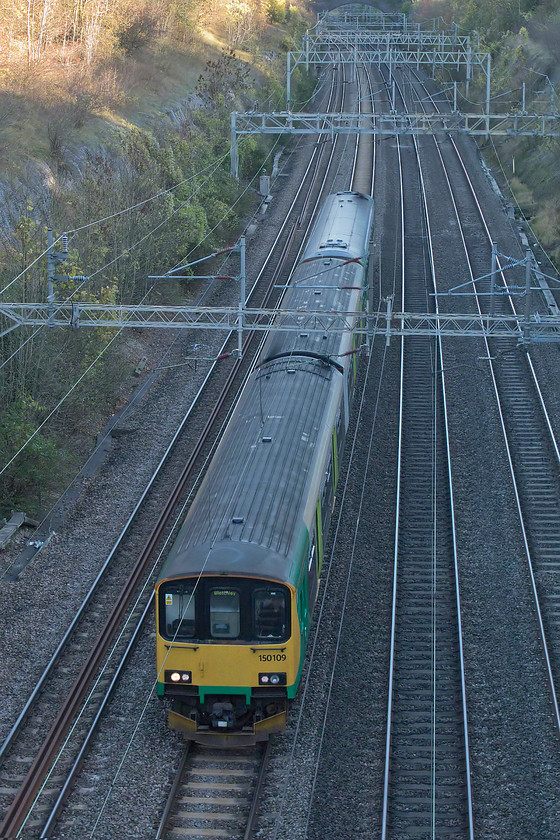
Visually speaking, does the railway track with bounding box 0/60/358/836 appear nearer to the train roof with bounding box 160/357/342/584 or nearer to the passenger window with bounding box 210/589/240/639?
the passenger window with bounding box 210/589/240/639

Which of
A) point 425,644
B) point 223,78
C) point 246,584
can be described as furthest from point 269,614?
point 223,78

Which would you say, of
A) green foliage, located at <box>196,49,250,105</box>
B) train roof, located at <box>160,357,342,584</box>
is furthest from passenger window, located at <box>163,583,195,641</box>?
green foliage, located at <box>196,49,250,105</box>

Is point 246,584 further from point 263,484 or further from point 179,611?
point 263,484

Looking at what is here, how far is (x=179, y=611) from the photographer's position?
456 inches

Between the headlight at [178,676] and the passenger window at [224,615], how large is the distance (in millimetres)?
545

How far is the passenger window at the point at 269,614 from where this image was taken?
11484 millimetres

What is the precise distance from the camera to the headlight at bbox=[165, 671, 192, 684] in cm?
1164

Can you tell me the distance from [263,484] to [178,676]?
269 centimetres

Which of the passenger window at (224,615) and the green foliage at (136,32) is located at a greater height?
the green foliage at (136,32)

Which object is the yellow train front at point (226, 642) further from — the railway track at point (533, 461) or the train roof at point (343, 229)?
the train roof at point (343, 229)

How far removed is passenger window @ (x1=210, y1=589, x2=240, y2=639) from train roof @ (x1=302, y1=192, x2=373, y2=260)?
12.2m

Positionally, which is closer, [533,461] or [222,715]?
[222,715]

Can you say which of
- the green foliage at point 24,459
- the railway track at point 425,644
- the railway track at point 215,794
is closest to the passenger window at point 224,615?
the railway track at point 215,794

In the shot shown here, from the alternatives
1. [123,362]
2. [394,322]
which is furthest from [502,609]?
[394,322]
